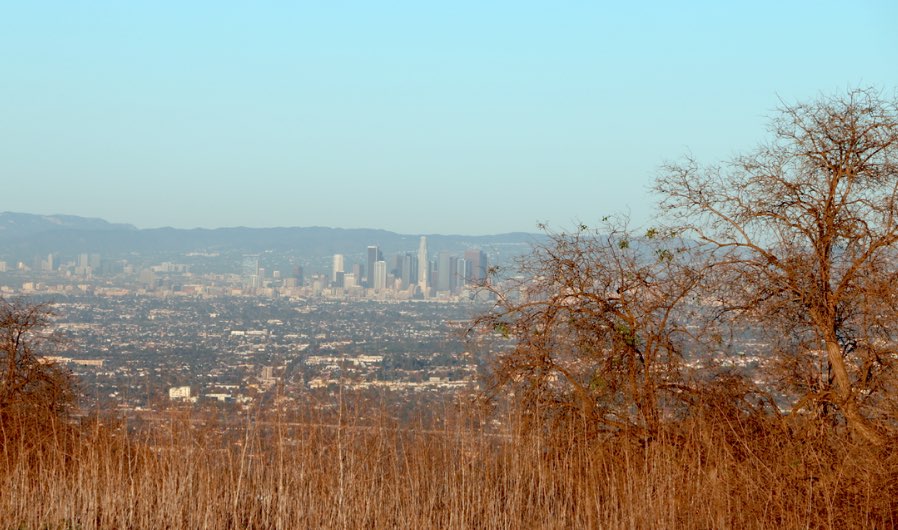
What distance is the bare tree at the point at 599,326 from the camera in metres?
12.5

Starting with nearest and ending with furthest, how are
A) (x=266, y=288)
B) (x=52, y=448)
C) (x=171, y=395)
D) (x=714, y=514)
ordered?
(x=714, y=514) < (x=171, y=395) < (x=52, y=448) < (x=266, y=288)

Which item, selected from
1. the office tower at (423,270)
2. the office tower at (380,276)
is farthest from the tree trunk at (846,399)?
the office tower at (380,276)

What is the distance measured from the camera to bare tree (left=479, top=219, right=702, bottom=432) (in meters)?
12.5

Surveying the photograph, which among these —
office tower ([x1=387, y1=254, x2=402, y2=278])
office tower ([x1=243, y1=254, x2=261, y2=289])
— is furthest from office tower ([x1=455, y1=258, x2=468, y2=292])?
office tower ([x1=243, y1=254, x2=261, y2=289])

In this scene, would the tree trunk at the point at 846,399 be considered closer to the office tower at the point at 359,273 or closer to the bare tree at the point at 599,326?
the bare tree at the point at 599,326

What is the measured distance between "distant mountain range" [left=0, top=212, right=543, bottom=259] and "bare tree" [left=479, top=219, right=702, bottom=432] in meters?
50.9

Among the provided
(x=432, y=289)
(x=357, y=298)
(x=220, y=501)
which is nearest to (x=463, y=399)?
(x=220, y=501)

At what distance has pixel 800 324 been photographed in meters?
12.5

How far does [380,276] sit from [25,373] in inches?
1454

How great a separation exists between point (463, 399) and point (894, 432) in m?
4.26

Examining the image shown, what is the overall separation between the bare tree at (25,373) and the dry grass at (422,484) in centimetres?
257

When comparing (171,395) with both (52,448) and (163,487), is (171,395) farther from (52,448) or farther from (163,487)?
(52,448)

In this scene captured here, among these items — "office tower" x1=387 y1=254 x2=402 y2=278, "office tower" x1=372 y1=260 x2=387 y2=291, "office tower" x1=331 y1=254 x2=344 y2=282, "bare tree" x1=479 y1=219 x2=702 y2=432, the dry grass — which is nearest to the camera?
the dry grass

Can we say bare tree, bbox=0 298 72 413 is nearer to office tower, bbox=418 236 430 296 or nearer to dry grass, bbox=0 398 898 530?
dry grass, bbox=0 398 898 530
